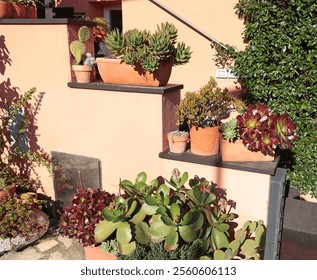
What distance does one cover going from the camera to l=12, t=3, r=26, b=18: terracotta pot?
16.1 ft

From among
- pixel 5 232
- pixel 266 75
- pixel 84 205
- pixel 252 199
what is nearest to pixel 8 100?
pixel 5 232

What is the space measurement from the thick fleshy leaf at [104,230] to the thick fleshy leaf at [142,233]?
0.22m

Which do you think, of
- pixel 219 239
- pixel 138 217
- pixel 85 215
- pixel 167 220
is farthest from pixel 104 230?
pixel 219 239

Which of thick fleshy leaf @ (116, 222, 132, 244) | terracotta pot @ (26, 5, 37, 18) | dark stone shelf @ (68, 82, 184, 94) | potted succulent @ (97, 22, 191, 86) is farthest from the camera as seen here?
terracotta pot @ (26, 5, 37, 18)

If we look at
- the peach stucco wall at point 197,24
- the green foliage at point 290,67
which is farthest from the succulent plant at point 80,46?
the peach stucco wall at point 197,24

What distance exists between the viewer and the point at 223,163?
12.1ft

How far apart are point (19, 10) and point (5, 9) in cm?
21

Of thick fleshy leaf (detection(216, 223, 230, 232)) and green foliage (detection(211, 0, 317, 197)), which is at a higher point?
green foliage (detection(211, 0, 317, 197))

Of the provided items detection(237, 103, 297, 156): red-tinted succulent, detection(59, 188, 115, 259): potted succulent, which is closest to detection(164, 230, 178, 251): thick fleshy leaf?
detection(59, 188, 115, 259): potted succulent

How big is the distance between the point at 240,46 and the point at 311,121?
2.04 metres

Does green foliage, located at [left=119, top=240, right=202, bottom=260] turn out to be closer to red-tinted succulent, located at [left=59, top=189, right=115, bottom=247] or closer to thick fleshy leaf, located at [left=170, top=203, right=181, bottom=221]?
thick fleshy leaf, located at [left=170, top=203, right=181, bottom=221]

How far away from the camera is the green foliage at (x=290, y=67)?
5.52 m

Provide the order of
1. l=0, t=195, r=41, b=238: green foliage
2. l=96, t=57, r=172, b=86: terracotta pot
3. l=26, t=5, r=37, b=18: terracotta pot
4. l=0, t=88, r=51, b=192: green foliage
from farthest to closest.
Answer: l=26, t=5, r=37, b=18: terracotta pot → l=0, t=88, r=51, b=192: green foliage → l=0, t=195, r=41, b=238: green foliage → l=96, t=57, r=172, b=86: terracotta pot

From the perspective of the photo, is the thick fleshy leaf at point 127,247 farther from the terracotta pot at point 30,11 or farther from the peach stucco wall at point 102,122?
the terracotta pot at point 30,11
